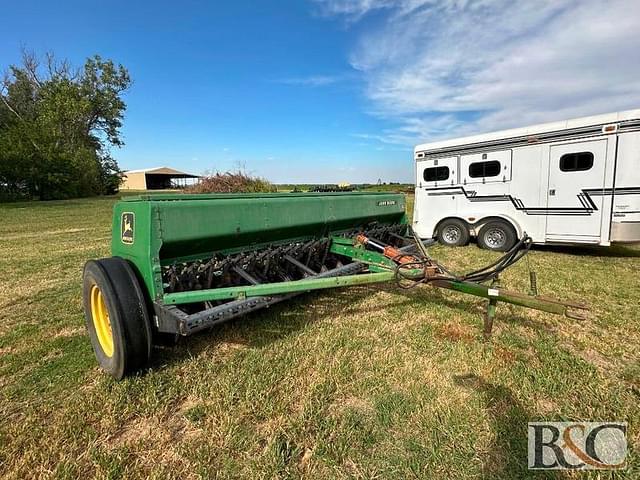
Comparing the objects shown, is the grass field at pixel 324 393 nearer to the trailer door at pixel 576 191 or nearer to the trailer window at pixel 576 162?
the trailer door at pixel 576 191

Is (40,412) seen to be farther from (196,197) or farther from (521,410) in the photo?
(521,410)

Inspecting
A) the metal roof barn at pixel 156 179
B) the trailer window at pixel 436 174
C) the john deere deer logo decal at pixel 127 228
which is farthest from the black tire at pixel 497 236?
the metal roof barn at pixel 156 179

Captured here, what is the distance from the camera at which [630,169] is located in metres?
6.07

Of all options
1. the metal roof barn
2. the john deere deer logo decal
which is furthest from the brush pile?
the metal roof barn

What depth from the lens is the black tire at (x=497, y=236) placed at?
24.9 feet

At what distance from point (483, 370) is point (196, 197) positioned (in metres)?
2.75

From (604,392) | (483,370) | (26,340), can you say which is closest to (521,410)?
(483,370)

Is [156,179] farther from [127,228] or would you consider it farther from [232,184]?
[127,228]

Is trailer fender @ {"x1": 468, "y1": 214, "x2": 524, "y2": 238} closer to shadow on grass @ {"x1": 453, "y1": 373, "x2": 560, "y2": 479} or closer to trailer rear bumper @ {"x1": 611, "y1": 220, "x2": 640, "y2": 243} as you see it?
trailer rear bumper @ {"x1": 611, "y1": 220, "x2": 640, "y2": 243}

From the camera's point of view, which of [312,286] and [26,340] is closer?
[312,286]

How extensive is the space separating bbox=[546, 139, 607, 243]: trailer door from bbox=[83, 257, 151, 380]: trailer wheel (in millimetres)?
7535

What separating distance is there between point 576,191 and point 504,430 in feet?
20.7

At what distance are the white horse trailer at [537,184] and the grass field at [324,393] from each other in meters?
3.15

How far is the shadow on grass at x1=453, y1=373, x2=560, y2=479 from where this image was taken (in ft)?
5.95
